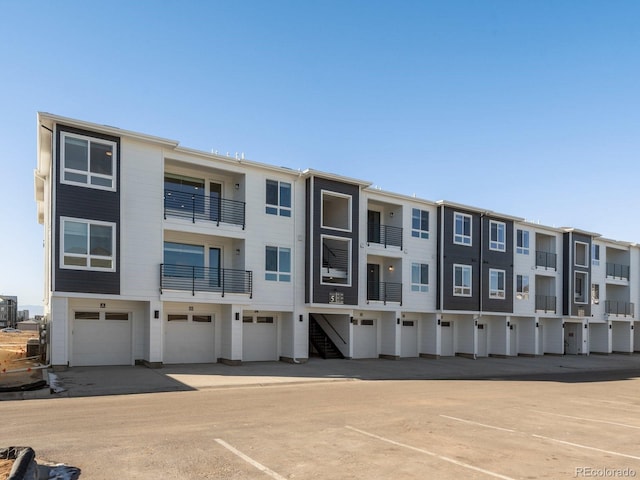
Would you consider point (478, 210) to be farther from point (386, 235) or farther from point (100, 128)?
point (100, 128)

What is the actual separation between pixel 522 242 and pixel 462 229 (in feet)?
21.3

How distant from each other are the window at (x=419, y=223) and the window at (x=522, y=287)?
8.80 meters

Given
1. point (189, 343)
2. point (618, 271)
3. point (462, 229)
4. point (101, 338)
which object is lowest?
point (189, 343)

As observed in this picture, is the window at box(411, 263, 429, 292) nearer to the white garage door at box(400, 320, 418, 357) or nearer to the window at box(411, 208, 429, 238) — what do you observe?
the window at box(411, 208, 429, 238)

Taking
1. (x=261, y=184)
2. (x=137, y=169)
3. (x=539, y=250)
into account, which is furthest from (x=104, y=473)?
(x=539, y=250)

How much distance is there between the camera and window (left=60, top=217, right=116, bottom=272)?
59.4 feet

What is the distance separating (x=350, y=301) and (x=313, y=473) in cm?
1845

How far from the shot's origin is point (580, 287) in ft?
125

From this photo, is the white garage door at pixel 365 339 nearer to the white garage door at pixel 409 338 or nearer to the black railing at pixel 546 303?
the white garage door at pixel 409 338

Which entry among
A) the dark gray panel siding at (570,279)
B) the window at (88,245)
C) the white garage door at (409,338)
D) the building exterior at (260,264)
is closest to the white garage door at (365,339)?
the building exterior at (260,264)

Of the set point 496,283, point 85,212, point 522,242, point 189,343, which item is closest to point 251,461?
point 85,212

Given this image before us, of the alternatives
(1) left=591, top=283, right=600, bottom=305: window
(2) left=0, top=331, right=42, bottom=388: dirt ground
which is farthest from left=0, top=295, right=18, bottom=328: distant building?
(1) left=591, top=283, right=600, bottom=305: window

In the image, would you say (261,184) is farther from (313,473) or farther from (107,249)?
(313,473)

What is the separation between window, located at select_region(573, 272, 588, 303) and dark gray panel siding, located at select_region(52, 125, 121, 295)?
33068 mm
